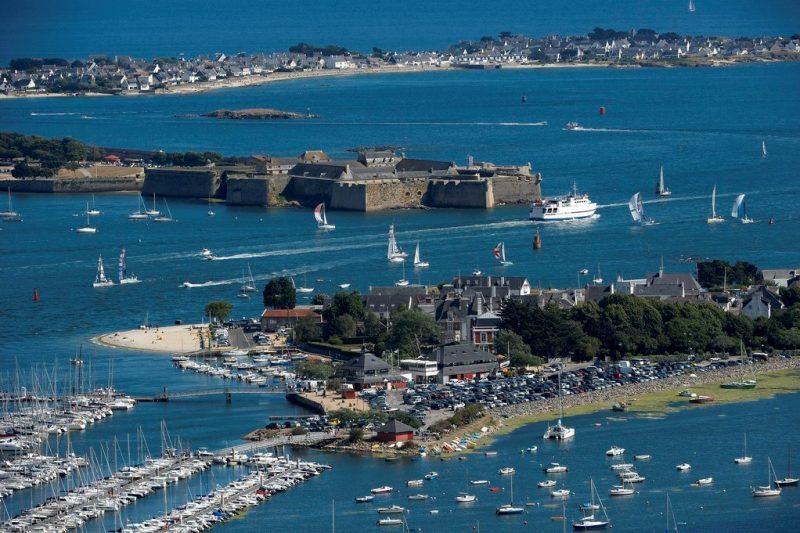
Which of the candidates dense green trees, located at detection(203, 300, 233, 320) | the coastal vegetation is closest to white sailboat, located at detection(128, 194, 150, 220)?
dense green trees, located at detection(203, 300, 233, 320)

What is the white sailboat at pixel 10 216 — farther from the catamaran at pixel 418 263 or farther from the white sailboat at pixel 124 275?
the catamaran at pixel 418 263

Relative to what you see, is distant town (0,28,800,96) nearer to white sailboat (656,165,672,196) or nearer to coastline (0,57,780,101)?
coastline (0,57,780,101)

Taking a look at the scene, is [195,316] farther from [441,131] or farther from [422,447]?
[441,131]

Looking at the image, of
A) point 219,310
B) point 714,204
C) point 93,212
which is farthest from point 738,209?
point 219,310

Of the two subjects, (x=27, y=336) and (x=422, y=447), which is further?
(x=27, y=336)

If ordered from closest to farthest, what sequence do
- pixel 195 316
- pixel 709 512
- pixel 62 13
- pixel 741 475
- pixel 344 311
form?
pixel 709 512 → pixel 741 475 → pixel 344 311 → pixel 195 316 → pixel 62 13

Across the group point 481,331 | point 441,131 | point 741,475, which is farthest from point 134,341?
point 441,131

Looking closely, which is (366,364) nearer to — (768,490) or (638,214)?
(768,490)
